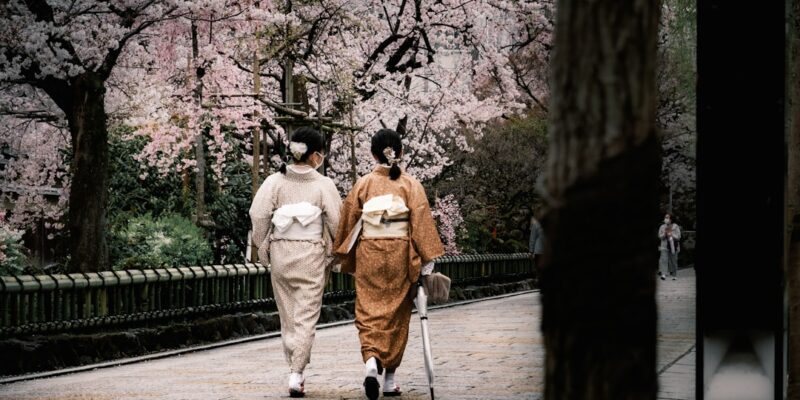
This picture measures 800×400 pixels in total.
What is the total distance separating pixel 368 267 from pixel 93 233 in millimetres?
6877

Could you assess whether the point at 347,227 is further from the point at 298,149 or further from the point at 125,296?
the point at 125,296

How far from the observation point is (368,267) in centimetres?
835

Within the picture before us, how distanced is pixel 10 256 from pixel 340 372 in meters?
8.05

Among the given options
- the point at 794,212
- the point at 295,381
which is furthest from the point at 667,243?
the point at 794,212

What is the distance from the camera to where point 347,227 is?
28.1 ft

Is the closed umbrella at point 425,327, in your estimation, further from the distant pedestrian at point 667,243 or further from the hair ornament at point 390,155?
the distant pedestrian at point 667,243

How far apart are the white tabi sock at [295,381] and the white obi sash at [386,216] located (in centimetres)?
111

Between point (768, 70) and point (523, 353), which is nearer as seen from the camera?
point (768, 70)

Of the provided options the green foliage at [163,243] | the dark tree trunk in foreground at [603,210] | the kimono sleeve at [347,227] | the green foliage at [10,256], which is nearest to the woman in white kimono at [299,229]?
the kimono sleeve at [347,227]

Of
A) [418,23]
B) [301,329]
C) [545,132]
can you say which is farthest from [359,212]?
[545,132]

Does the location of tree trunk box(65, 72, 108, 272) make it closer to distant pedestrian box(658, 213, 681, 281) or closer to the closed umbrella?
the closed umbrella

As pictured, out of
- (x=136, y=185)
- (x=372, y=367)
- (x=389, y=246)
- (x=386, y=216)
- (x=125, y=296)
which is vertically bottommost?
(x=372, y=367)

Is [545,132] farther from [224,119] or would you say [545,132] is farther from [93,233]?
[93,233]

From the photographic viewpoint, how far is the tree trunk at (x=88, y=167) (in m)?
14.3
